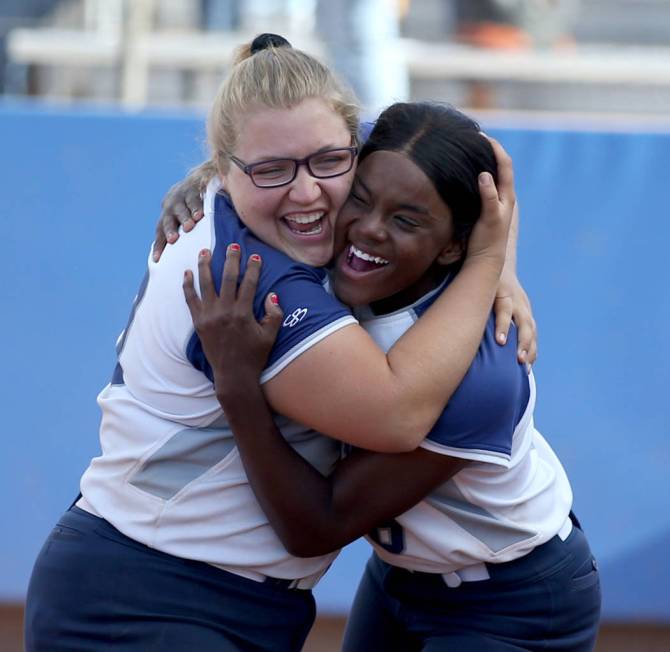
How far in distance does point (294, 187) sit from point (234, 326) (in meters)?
0.28

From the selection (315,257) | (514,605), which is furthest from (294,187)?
(514,605)

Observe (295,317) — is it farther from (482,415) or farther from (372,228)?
(482,415)

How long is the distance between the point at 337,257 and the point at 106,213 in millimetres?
1858

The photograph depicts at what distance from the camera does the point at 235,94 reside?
6.75 feet

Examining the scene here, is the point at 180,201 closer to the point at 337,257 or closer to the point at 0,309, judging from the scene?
the point at 337,257

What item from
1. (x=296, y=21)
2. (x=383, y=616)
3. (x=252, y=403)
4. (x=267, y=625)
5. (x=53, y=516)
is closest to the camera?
(x=252, y=403)

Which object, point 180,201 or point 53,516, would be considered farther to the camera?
point 53,516

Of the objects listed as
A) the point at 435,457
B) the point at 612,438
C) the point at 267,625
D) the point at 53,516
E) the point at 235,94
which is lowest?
the point at 53,516

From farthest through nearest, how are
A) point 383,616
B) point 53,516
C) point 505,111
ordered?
point 505,111, point 53,516, point 383,616

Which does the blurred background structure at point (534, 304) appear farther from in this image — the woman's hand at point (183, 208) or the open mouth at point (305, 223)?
the open mouth at point (305, 223)

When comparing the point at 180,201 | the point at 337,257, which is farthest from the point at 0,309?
the point at 337,257

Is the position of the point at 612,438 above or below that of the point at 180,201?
below

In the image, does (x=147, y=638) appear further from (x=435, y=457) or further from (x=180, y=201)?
(x=180, y=201)

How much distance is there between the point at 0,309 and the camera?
12.6 ft
